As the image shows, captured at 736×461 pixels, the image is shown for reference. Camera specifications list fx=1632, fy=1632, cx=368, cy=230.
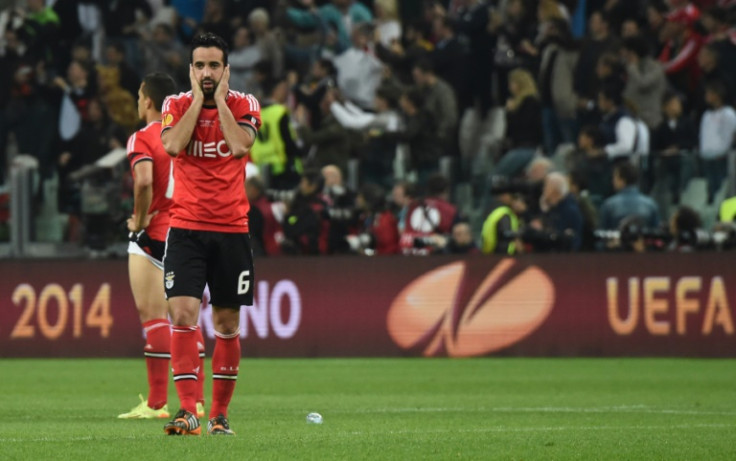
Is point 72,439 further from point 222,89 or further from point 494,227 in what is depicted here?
point 494,227

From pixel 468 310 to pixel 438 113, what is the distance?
3.14 meters

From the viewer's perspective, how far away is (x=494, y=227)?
19.3 m

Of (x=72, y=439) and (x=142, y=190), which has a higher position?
(x=142, y=190)

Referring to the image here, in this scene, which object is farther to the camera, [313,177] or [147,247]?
[313,177]

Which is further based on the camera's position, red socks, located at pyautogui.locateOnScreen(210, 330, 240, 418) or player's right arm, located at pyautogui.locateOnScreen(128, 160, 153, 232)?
player's right arm, located at pyautogui.locateOnScreen(128, 160, 153, 232)

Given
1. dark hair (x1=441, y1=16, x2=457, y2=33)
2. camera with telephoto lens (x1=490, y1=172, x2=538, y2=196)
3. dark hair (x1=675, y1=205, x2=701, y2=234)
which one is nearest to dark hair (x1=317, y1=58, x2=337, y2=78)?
dark hair (x1=441, y1=16, x2=457, y2=33)

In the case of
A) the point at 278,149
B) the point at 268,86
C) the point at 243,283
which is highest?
the point at 268,86

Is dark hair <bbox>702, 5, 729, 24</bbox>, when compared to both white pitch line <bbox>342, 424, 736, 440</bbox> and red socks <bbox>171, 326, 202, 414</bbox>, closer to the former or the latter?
white pitch line <bbox>342, 424, 736, 440</bbox>

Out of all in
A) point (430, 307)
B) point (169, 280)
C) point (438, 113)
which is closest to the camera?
point (169, 280)

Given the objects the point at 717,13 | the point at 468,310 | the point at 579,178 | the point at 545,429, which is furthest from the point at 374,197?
the point at 545,429

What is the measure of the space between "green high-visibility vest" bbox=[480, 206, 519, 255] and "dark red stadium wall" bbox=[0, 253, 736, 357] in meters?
0.38

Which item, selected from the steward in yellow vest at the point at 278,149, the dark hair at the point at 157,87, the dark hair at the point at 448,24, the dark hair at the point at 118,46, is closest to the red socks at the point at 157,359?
the dark hair at the point at 157,87

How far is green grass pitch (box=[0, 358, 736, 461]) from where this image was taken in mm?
8625

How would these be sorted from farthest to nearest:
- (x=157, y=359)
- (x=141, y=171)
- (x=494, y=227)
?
(x=494, y=227) < (x=157, y=359) < (x=141, y=171)
